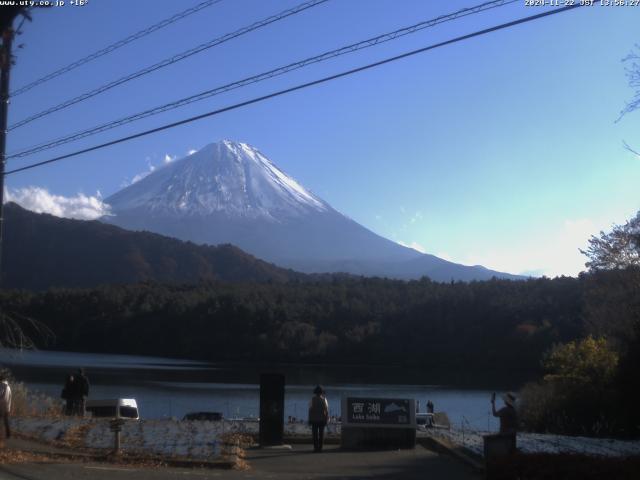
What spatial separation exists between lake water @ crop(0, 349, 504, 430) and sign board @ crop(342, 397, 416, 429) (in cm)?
1696

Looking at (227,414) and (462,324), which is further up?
(462,324)

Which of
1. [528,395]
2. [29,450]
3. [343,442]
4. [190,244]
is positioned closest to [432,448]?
[343,442]

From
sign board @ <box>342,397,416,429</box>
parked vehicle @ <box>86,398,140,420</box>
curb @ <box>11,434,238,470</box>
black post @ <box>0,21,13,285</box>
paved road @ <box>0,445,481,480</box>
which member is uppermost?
black post @ <box>0,21,13,285</box>

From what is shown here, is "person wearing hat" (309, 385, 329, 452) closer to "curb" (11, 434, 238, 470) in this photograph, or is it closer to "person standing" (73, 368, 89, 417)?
"curb" (11, 434, 238, 470)

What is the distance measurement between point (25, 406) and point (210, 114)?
958 cm

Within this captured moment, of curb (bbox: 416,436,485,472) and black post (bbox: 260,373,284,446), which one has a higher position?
black post (bbox: 260,373,284,446)

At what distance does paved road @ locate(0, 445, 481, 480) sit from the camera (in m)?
12.6

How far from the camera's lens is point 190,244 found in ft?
509

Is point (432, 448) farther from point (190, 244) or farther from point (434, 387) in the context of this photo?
point (190, 244)

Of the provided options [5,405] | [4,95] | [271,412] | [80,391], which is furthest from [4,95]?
[80,391]

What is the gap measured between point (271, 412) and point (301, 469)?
7.63 feet

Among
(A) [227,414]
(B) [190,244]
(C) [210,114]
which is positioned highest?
(B) [190,244]

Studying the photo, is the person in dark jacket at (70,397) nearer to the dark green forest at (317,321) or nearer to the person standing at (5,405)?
the person standing at (5,405)

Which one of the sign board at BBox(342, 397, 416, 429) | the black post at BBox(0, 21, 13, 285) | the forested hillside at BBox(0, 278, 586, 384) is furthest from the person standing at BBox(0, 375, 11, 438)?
the forested hillside at BBox(0, 278, 586, 384)
